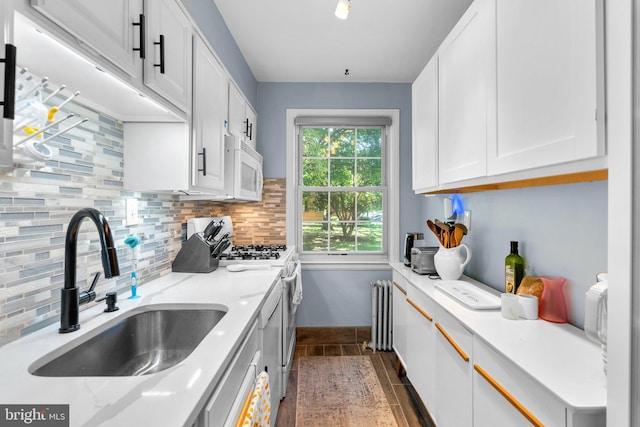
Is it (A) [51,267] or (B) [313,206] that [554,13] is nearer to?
(A) [51,267]

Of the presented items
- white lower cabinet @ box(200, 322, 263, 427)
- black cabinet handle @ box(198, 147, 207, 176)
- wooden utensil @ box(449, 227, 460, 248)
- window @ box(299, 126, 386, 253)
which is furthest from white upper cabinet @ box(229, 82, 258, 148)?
wooden utensil @ box(449, 227, 460, 248)

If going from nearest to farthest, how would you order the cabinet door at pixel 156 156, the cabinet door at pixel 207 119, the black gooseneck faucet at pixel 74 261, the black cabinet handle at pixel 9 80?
the black cabinet handle at pixel 9 80 → the black gooseneck faucet at pixel 74 261 → the cabinet door at pixel 156 156 → the cabinet door at pixel 207 119

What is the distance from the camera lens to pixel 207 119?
1.78m

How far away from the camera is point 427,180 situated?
7.77ft

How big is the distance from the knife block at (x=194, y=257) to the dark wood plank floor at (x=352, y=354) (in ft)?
3.55

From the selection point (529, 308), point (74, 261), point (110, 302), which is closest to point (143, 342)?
point (110, 302)

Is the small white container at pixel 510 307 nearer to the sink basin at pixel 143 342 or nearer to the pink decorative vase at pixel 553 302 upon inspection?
the pink decorative vase at pixel 553 302

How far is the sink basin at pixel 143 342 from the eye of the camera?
43.4 inches

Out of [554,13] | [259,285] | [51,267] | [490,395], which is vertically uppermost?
[554,13]

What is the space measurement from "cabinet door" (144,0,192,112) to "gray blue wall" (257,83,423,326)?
1.89m

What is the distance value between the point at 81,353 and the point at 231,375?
0.49 m

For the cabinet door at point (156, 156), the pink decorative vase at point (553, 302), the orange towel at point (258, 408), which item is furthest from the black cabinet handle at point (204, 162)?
the pink decorative vase at point (553, 302)

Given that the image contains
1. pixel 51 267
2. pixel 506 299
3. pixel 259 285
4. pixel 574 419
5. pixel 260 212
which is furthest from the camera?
pixel 260 212

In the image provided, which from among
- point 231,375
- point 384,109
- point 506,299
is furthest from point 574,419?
point 384,109
